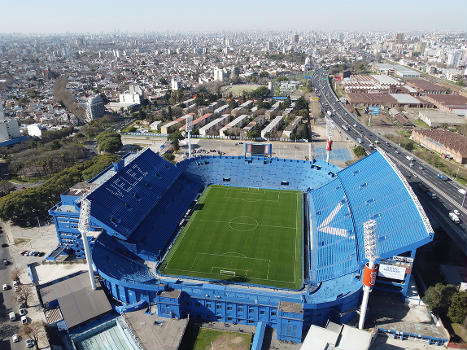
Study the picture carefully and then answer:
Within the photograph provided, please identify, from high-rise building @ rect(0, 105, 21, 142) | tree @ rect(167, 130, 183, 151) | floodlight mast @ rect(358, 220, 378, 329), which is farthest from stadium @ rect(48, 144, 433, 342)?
high-rise building @ rect(0, 105, 21, 142)

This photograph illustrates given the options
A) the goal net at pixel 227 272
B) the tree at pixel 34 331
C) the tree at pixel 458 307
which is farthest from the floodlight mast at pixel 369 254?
the tree at pixel 34 331

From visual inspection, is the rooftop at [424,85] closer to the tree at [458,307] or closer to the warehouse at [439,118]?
the warehouse at [439,118]

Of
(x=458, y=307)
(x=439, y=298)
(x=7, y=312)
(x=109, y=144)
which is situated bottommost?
(x=7, y=312)

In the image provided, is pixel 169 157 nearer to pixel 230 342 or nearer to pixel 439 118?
pixel 230 342

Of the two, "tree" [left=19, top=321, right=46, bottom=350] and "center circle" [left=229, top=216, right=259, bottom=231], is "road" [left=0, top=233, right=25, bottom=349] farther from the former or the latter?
"center circle" [left=229, top=216, right=259, bottom=231]

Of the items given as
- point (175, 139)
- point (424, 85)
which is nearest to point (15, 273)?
point (175, 139)

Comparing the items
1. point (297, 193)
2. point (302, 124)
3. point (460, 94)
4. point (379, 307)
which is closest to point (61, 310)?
point (379, 307)

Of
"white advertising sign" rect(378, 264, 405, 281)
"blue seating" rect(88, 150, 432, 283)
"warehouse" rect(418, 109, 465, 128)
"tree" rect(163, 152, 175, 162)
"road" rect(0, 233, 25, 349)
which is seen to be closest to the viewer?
"road" rect(0, 233, 25, 349)
